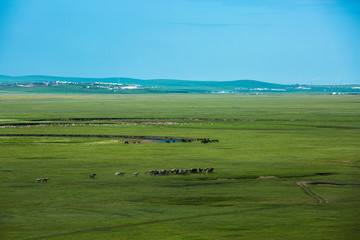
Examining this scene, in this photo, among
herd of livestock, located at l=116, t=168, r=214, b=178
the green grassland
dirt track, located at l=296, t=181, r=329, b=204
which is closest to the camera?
the green grassland

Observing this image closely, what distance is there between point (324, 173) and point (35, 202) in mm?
18467

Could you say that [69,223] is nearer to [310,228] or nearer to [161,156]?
[310,228]

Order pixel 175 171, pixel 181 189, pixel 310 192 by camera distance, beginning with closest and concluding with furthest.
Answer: pixel 310 192
pixel 181 189
pixel 175 171

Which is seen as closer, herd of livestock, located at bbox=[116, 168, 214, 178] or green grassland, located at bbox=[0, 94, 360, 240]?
green grassland, located at bbox=[0, 94, 360, 240]

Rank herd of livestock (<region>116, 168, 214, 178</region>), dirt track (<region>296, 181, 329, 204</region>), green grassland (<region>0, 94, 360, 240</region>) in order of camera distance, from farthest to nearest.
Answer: herd of livestock (<region>116, 168, 214, 178</region>) → dirt track (<region>296, 181, 329, 204</region>) → green grassland (<region>0, 94, 360, 240</region>)

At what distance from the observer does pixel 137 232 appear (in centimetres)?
2545

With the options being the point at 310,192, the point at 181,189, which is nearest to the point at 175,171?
the point at 181,189

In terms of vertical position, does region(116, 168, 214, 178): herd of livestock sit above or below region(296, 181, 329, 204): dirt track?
below

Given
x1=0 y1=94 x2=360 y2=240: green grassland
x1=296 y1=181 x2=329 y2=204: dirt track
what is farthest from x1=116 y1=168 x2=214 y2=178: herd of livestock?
x1=296 y1=181 x2=329 y2=204: dirt track

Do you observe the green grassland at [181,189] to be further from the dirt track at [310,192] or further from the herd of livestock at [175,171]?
the herd of livestock at [175,171]

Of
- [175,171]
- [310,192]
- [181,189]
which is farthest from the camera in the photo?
[175,171]

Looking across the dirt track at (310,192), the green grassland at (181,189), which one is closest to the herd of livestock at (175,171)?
the green grassland at (181,189)

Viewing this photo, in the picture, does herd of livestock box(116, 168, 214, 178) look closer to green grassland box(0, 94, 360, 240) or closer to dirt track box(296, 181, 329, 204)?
green grassland box(0, 94, 360, 240)

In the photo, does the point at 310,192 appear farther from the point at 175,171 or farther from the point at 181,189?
the point at 175,171
